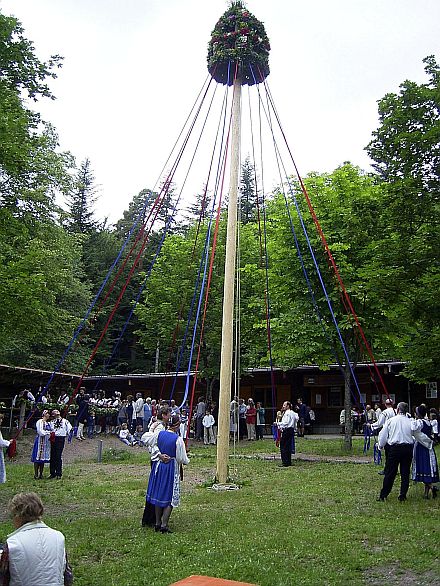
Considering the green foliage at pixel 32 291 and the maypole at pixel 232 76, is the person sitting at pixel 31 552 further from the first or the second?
the green foliage at pixel 32 291

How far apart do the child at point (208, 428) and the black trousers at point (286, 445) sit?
311 inches

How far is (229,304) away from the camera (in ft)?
40.0

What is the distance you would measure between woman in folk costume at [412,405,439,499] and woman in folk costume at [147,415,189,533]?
4.42 m

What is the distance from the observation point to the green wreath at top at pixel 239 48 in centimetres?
1262

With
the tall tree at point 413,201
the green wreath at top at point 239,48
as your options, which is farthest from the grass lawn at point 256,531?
the green wreath at top at point 239,48

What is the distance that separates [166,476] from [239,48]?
854cm

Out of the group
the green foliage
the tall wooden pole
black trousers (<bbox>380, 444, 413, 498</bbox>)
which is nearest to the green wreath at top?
the tall wooden pole

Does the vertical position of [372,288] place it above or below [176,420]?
above

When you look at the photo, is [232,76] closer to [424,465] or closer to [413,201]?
[413,201]

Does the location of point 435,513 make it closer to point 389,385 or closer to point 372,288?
A: point 372,288

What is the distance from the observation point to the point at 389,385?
1197 inches

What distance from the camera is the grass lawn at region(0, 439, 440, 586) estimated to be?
6703mm

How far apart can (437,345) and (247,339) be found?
16786 millimetres

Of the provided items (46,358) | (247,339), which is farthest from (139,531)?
(46,358)
